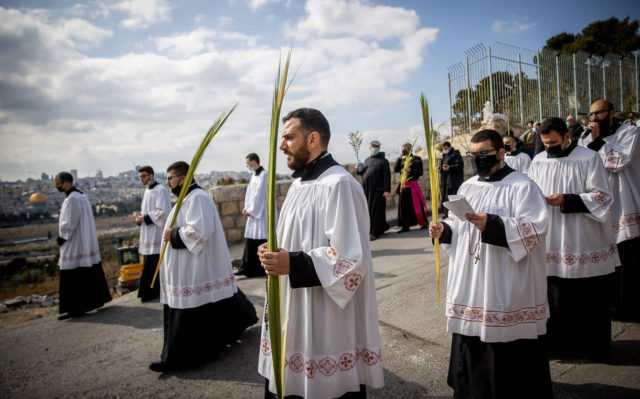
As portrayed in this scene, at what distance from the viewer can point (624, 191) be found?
410cm

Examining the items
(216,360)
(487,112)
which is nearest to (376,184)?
(216,360)

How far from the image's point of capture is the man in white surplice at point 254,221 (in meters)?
7.11

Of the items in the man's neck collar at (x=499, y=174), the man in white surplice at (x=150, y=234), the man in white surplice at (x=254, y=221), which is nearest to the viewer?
the man's neck collar at (x=499, y=174)

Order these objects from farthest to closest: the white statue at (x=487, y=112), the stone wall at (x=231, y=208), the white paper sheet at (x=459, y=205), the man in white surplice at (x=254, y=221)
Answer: the white statue at (x=487, y=112) < the stone wall at (x=231, y=208) < the man in white surplice at (x=254, y=221) < the white paper sheet at (x=459, y=205)

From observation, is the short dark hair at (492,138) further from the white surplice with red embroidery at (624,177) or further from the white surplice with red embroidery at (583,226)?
the white surplice with red embroidery at (624,177)

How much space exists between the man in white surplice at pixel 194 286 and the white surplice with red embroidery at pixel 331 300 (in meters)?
1.88

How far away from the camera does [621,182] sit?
13.5ft

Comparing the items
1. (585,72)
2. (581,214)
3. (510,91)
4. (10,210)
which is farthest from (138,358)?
(10,210)

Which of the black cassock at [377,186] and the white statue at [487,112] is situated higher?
the white statue at [487,112]

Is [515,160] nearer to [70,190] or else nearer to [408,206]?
[408,206]

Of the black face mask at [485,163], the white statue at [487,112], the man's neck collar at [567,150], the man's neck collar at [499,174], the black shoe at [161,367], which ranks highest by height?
the white statue at [487,112]

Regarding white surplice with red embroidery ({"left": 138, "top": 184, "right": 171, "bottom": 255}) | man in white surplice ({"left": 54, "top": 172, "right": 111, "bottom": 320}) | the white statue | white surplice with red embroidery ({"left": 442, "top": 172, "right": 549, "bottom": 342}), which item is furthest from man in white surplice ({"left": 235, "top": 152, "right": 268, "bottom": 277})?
the white statue

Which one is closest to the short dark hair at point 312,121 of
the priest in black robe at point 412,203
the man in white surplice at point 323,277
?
the man in white surplice at point 323,277

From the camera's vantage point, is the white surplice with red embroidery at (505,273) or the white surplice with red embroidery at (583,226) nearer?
the white surplice with red embroidery at (505,273)
